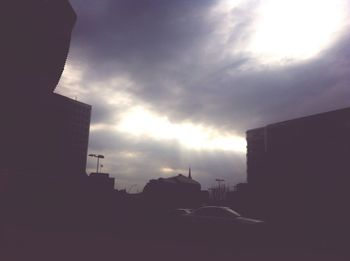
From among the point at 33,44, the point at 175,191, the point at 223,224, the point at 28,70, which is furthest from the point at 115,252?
the point at 175,191

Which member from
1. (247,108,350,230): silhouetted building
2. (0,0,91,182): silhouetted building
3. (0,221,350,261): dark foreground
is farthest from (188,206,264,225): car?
(247,108,350,230): silhouetted building

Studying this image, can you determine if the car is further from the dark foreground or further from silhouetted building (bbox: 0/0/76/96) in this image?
silhouetted building (bbox: 0/0/76/96)

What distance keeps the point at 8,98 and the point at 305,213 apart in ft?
94.2

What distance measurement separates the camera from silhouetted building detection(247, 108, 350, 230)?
33.5 meters

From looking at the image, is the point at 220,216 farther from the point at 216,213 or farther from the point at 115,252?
the point at 115,252

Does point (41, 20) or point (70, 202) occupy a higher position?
point (41, 20)

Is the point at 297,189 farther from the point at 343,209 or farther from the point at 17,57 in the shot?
the point at 17,57

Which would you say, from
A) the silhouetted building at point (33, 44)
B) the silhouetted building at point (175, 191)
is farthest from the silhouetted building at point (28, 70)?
the silhouetted building at point (175, 191)

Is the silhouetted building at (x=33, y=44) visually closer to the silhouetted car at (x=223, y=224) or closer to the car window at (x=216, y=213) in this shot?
the silhouetted car at (x=223, y=224)

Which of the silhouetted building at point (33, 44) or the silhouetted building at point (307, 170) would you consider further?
the silhouetted building at point (307, 170)

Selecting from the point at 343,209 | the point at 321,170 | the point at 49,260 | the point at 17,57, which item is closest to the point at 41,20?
the point at 17,57

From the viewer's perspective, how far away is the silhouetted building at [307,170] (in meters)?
33.5

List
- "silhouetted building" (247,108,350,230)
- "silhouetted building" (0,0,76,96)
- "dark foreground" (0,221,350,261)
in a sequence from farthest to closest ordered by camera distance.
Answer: "silhouetted building" (247,108,350,230) < "silhouetted building" (0,0,76,96) < "dark foreground" (0,221,350,261)

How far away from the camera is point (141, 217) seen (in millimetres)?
22062
